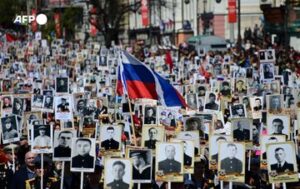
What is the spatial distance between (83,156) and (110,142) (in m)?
1.79

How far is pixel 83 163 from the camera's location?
14.5 m

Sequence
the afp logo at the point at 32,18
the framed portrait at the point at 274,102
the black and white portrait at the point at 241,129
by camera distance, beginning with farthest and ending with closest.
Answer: the afp logo at the point at 32,18 → the framed portrait at the point at 274,102 → the black and white portrait at the point at 241,129

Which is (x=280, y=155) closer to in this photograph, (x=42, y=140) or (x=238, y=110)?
(x=42, y=140)

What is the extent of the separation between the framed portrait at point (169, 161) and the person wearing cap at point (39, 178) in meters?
1.38

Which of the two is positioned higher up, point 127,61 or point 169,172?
point 127,61

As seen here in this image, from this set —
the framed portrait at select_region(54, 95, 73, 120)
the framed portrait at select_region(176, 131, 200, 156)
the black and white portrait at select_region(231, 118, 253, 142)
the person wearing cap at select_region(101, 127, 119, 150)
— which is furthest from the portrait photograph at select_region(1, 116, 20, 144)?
the framed portrait at select_region(54, 95, 73, 120)

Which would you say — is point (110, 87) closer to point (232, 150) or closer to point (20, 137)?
point (20, 137)

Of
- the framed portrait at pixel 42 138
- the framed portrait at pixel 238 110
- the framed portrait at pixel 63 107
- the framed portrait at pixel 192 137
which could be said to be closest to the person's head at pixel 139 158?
the framed portrait at pixel 192 137

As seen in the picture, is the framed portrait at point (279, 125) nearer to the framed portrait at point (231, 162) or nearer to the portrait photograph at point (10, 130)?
the framed portrait at point (231, 162)

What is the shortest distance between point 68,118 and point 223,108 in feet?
9.10

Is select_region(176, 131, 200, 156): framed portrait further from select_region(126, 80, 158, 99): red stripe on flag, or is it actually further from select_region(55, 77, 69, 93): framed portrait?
select_region(55, 77, 69, 93): framed portrait

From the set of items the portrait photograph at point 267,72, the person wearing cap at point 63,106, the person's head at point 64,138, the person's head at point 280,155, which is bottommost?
the person's head at point 280,155

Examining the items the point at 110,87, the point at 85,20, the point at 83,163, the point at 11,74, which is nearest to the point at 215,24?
the point at 85,20

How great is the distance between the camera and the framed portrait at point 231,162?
1391 centimetres
